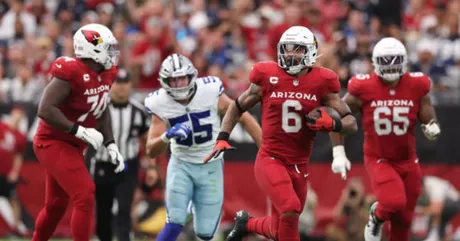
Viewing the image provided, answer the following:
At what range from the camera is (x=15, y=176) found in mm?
13398

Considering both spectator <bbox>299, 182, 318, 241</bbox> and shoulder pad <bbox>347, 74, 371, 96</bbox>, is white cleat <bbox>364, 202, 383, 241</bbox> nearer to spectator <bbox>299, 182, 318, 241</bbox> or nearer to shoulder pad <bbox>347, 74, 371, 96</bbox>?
shoulder pad <bbox>347, 74, 371, 96</bbox>

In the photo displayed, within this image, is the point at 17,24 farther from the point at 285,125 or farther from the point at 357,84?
the point at 285,125

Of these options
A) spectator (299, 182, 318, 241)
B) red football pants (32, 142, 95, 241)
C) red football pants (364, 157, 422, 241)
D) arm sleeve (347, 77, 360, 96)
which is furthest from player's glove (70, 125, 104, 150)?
spectator (299, 182, 318, 241)

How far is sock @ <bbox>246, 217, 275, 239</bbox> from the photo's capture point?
9398 millimetres

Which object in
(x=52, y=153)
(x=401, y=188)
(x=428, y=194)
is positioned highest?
(x=52, y=153)

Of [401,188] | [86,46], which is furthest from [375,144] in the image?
[86,46]

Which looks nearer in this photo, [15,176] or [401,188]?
[401,188]

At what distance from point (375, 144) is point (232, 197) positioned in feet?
11.5

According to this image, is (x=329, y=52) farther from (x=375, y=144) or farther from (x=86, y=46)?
(x=86, y=46)

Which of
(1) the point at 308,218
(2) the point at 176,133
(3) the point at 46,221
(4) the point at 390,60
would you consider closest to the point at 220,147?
(2) the point at 176,133

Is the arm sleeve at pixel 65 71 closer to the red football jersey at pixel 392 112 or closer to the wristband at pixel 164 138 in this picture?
the wristband at pixel 164 138

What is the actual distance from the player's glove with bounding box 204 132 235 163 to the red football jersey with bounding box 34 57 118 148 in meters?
1.14

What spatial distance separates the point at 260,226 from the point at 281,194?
2.05 feet

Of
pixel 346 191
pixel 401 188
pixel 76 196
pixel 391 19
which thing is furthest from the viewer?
pixel 391 19
